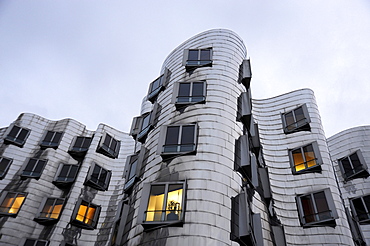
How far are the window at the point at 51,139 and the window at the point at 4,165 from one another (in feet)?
12.2

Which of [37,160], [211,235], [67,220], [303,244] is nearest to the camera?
[211,235]

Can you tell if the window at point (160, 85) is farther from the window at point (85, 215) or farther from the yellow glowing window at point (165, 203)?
the window at point (85, 215)

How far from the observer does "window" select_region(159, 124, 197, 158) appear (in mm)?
17641

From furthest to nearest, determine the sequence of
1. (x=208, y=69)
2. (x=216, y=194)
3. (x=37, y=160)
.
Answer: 1. (x=37, y=160)
2. (x=208, y=69)
3. (x=216, y=194)

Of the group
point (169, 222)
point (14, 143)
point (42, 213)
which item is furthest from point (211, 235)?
point (14, 143)

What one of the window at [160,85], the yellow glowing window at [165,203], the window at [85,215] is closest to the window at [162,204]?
the yellow glowing window at [165,203]

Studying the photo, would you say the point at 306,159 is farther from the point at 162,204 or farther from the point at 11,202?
the point at 11,202

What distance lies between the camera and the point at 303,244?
18.7 meters

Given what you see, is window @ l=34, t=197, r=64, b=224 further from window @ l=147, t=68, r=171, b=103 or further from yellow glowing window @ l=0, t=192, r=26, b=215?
window @ l=147, t=68, r=171, b=103

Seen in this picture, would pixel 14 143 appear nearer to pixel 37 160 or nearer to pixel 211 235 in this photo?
pixel 37 160

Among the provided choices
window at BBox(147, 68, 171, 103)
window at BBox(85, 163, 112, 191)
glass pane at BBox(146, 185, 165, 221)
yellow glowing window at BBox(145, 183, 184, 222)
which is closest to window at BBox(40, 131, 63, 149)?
window at BBox(85, 163, 112, 191)

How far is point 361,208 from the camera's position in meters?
25.7

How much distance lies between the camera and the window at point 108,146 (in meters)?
31.8

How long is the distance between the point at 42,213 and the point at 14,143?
10185 mm
